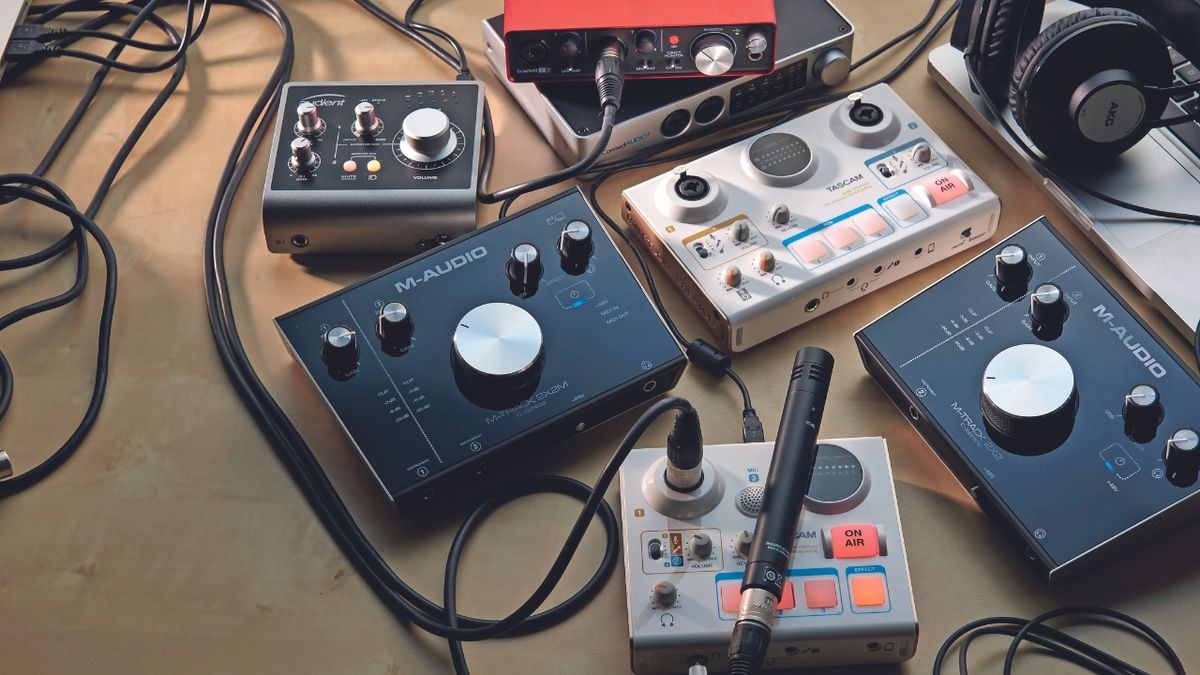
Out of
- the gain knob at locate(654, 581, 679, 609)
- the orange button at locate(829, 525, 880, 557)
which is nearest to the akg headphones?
the orange button at locate(829, 525, 880, 557)

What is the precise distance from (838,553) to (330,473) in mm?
460

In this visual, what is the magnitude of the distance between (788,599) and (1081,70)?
1.91ft

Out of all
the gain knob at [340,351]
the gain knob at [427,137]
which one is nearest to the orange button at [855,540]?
the gain knob at [340,351]

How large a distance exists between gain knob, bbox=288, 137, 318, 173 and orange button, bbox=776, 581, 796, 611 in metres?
0.63

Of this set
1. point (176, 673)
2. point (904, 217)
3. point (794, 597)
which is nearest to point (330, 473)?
point (176, 673)

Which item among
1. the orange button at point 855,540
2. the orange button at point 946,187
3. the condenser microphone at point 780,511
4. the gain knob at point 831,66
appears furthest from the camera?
the gain knob at point 831,66

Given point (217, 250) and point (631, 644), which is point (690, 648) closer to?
point (631, 644)

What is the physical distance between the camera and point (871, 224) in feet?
4.18

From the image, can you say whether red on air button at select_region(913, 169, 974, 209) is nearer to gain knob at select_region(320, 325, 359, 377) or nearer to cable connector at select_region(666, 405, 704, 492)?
cable connector at select_region(666, 405, 704, 492)

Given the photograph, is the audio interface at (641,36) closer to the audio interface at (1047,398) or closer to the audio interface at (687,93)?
the audio interface at (687,93)

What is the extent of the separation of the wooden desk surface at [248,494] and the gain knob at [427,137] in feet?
0.29

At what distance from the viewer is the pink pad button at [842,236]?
1265 millimetres

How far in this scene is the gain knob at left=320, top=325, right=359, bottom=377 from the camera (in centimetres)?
117

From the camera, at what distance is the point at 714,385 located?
1.25 meters
